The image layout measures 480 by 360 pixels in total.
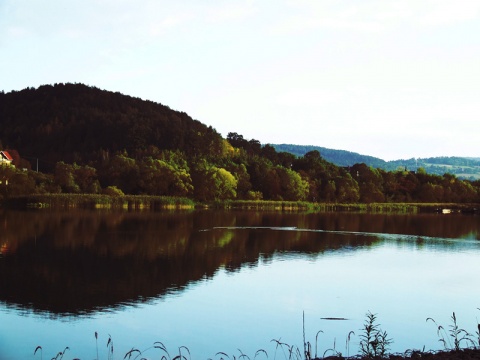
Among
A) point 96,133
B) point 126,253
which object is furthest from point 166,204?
point 96,133

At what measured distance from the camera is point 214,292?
25.7 m

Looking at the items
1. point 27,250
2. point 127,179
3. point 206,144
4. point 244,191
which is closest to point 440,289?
point 27,250

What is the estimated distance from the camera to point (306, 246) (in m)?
45.6

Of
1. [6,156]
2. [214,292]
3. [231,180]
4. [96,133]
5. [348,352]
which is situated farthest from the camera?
[96,133]

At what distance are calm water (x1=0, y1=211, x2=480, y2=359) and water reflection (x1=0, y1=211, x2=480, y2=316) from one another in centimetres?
10

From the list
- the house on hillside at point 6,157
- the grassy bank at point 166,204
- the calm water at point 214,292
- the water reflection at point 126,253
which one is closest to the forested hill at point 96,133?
the house on hillside at point 6,157

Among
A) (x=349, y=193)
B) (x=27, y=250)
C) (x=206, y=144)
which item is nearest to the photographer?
(x=27, y=250)

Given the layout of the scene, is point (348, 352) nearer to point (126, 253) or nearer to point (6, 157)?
point (126, 253)

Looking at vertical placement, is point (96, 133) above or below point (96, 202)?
above

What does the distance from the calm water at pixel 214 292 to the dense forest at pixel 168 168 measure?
61.6 meters

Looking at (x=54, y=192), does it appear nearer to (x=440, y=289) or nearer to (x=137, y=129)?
(x=137, y=129)

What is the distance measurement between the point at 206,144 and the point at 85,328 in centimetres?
14649

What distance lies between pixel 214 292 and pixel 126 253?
12603mm

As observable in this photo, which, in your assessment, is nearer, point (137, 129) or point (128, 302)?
point (128, 302)
